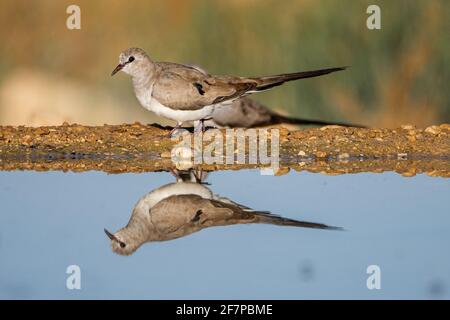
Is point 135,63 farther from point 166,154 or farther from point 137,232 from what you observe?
point 137,232

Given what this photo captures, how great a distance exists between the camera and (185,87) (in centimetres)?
834

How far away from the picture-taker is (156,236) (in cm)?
600

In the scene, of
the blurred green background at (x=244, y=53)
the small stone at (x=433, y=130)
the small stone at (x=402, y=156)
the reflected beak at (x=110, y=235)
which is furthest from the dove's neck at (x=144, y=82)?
the reflected beak at (x=110, y=235)

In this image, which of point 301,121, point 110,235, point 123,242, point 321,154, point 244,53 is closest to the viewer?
point 123,242

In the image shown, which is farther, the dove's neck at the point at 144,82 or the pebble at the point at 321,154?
the dove's neck at the point at 144,82

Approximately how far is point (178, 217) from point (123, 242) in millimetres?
489

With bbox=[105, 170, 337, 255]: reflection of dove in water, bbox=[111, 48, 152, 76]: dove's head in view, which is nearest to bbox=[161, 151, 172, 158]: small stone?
bbox=[111, 48, 152, 76]: dove's head

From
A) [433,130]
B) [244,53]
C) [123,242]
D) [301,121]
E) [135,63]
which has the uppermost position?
[244,53]

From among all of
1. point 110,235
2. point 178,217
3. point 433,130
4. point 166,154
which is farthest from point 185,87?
point 110,235

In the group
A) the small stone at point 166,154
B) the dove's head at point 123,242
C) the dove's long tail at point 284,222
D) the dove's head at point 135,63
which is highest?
the dove's head at point 135,63

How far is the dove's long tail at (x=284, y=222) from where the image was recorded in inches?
230

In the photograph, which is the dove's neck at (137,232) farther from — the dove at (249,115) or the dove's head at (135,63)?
the dove at (249,115)

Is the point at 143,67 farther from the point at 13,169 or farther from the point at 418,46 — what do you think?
the point at 418,46

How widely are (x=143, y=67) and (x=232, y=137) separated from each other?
2.55 ft
